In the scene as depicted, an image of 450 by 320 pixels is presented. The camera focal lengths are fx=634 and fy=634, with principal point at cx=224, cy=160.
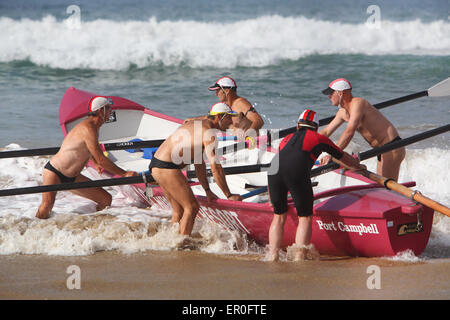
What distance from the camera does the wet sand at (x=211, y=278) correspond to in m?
5.04

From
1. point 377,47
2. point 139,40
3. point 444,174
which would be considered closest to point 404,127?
point 444,174

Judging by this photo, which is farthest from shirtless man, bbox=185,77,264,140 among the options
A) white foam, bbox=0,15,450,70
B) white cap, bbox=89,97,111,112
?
white foam, bbox=0,15,450,70

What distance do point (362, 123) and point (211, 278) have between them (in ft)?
10.4

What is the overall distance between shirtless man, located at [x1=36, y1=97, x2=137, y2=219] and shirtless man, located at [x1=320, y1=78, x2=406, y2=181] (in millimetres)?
2603

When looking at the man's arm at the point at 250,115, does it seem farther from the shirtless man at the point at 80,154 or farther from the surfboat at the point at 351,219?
the shirtless man at the point at 80,154

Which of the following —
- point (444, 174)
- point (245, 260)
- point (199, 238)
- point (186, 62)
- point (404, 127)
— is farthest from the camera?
point (186, 62)

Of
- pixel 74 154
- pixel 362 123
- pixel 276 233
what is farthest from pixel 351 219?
pixel 74 154

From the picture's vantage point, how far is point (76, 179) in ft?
25.3

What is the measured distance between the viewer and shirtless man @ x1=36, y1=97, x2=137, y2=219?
7266 mm

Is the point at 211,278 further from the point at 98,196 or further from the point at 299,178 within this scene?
the point at 98,196

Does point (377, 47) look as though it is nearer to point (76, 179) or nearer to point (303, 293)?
point (76, 179)

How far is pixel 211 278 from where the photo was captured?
5504mm

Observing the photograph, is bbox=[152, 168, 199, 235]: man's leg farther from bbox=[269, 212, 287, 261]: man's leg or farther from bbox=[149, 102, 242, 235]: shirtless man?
bbox=[269, 212, 287, 261]: man's leg

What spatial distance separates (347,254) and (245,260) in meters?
1.03
